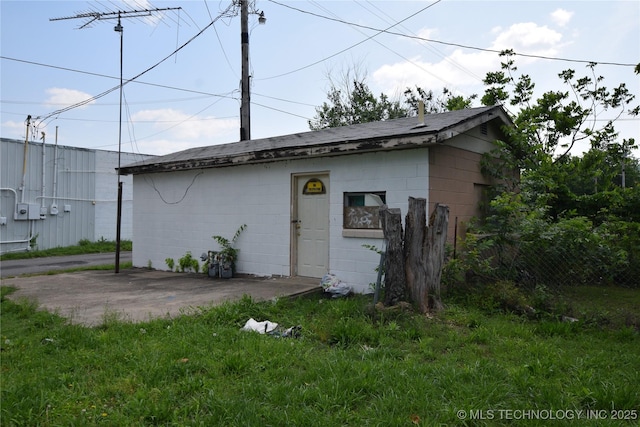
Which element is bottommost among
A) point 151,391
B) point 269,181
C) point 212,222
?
point 151,391

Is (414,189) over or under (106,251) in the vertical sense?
over

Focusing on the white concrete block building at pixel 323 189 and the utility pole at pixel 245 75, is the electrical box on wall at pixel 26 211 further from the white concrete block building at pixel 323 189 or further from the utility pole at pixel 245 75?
the utility pole at pixel 245 75

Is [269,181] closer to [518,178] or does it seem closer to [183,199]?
[183,199]

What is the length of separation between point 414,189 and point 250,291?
3212 mm

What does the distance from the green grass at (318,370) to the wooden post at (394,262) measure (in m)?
0.36

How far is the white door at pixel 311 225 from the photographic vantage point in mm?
8070

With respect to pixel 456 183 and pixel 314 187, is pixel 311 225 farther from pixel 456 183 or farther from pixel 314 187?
pixel 456 183

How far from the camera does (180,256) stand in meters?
10.5

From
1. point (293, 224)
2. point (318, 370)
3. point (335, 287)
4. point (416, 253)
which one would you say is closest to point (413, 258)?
point (416, 253)

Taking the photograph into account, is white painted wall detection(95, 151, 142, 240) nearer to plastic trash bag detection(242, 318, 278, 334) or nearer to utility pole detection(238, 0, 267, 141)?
utility pole detection(238, 0, 267, 141)

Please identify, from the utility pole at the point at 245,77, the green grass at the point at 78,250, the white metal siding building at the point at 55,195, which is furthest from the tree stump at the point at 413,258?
the white metal siding building at the point at 55,195

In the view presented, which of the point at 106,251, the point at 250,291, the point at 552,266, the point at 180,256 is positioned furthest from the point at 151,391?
the point at 106,251

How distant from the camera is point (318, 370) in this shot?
3576 mm

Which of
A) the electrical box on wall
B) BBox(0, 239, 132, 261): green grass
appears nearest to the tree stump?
BBox(0, 239, 132, 261): green grass
